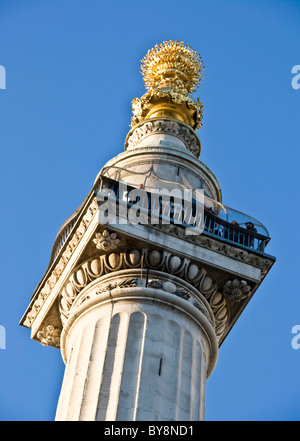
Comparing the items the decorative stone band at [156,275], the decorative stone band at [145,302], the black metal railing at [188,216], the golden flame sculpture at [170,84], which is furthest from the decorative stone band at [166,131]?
the decorative stone band at [145,302]

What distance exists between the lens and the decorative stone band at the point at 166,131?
35.3m

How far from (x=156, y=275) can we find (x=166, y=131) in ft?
32.2

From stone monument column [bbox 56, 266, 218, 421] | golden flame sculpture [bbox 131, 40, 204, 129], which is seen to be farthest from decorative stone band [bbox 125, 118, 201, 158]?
stone monument column [bbox 56, 266, 218, 421]

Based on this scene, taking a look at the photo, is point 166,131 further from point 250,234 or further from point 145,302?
point 145,302

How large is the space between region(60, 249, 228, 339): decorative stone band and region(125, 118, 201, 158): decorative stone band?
8850 mm

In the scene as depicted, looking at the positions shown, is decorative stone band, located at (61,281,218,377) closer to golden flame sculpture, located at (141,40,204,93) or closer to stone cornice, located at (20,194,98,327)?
stone cornice, located at (20,194,98,327)

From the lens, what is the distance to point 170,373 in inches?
963

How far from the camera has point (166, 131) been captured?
3525cm

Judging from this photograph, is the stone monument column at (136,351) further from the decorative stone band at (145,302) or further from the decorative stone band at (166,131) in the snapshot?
the decorative stone band at (166,131)

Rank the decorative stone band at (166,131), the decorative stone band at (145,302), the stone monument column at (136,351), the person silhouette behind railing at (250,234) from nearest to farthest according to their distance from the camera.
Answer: the stone monument column at (136,351)
the decorative stone band at (145,302)
the person silhouette behind railing at (250,234)
the decorative stone band at (166,131)

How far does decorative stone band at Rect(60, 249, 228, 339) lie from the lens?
26.5 m

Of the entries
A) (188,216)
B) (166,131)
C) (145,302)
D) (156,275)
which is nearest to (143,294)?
(145,302)

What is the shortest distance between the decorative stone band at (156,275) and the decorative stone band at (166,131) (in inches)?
348

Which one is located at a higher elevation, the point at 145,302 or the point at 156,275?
the point at 156,275
